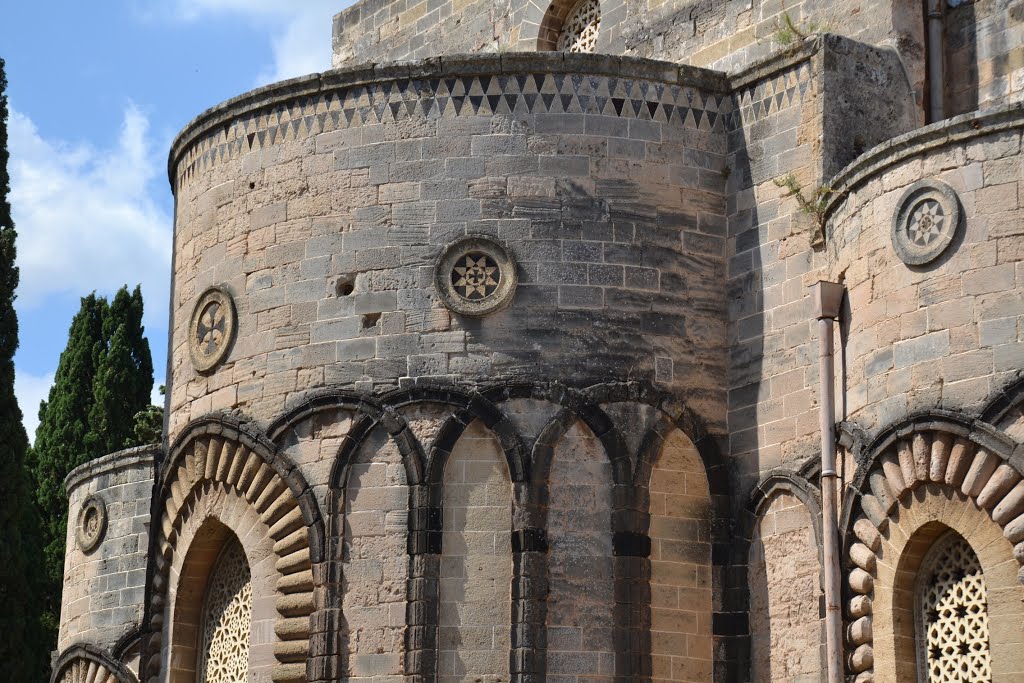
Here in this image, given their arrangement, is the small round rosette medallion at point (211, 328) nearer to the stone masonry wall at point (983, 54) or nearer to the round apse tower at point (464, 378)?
the round apse tower at point (464, 378)

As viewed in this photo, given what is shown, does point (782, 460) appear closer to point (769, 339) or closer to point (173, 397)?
point (769, 339)

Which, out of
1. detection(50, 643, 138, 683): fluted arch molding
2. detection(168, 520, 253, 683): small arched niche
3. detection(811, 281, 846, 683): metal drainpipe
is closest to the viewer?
detection(811, 281, 846, 683): metal drainpipe

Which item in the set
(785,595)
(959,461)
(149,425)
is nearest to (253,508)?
(785,595)

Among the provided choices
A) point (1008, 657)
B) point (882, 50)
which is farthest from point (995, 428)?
point (882, 50)

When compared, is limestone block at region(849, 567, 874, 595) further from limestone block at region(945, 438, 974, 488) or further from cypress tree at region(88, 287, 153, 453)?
cypress tree at region(88, 287, 153, 453)

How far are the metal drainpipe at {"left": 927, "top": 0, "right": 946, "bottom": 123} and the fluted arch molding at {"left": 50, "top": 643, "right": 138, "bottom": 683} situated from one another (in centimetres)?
907

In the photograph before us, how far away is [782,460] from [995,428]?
2.47 meters

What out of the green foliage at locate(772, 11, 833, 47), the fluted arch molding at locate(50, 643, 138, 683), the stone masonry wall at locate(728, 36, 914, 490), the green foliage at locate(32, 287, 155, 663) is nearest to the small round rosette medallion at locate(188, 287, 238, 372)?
the fluted arch molding at locate(50, 643, 138, 683)

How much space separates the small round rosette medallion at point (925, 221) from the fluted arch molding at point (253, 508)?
17.6 feet

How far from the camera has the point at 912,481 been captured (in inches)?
587

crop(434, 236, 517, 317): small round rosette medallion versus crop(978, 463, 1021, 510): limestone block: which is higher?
crop(434, 236, 517, 317): small round rosette medallion

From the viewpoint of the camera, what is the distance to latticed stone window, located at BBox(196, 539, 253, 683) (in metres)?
17.6

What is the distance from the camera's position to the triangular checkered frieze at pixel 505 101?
17406 millimetres

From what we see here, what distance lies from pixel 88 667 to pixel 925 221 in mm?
9370
